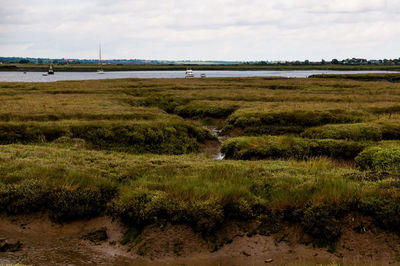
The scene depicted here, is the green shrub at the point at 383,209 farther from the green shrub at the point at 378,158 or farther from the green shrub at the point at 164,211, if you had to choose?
the green shrub at the point at 378,158

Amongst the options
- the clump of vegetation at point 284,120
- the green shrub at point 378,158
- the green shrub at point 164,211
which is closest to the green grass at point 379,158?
the green shrub at point 378,158

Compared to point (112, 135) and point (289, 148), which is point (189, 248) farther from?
point (112, 135)

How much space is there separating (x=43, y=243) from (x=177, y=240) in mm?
3882

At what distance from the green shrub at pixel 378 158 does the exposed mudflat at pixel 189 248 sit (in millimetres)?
7845

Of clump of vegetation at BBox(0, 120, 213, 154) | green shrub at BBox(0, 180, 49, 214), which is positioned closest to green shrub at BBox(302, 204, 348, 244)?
green shrub at BBox(0, 180, 49, 214)

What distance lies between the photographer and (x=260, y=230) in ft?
36.9

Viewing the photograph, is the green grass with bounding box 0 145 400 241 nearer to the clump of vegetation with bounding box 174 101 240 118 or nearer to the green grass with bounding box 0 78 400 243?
the green grass with bounding box 0 78 400 243

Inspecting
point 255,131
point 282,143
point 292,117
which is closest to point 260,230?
point 282,143

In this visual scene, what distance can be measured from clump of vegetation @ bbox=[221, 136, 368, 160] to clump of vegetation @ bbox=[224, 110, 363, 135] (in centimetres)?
716

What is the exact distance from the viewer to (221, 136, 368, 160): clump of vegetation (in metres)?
21.1

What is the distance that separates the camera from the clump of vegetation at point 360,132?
81.6ft

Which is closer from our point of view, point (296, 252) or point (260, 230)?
point (296, 252)

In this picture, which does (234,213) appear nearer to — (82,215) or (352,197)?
(352,197)

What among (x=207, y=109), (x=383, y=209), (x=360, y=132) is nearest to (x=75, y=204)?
(x=383, y=209)
